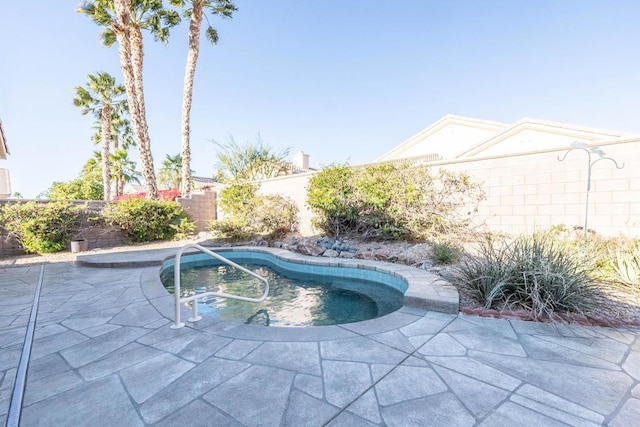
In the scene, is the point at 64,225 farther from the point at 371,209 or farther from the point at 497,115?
the point at 497,115

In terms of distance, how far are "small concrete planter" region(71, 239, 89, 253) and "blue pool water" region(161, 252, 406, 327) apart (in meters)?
3.61

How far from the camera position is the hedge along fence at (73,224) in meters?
7.61

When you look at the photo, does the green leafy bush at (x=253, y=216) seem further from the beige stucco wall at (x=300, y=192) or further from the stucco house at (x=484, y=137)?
the stucco house at (x=484, y=137)

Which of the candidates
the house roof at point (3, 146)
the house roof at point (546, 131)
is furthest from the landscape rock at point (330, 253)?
the house roof at point (3, 146)

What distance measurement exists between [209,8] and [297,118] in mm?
7449

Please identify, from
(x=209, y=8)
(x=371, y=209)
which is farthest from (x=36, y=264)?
(x=209, y=8)

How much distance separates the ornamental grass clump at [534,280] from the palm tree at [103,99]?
21.3 metres

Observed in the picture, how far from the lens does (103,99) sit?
1769 centimetres

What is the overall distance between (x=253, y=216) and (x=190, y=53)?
8.51 metres

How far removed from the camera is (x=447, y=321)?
Answer: 306 centimetres

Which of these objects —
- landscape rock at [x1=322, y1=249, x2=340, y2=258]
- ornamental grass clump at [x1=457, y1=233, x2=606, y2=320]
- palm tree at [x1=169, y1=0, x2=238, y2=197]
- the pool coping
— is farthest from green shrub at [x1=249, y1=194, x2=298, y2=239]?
ornamental grass clump at [x1=457, y1=233, x2=606, y2=320]

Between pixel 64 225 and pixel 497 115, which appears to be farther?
pixel 497 115

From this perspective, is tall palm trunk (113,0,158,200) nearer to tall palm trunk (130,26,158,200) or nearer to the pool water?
tall palm trunk (130,26,158,200)

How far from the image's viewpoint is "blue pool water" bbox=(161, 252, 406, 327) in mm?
3973
